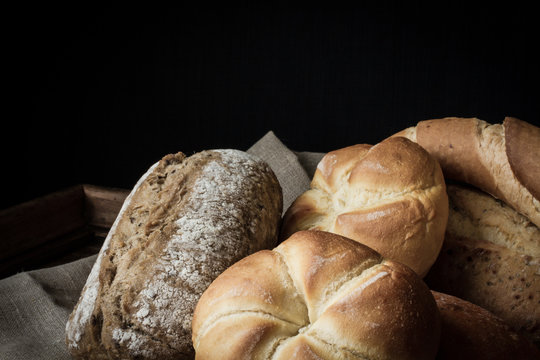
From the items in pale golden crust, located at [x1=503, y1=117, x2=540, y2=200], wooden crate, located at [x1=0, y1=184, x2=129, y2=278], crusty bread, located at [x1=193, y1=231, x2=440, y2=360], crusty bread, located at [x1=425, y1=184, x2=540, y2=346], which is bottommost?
wooden crate, located at [x1=0, y1=184, x2=129, y2=278]

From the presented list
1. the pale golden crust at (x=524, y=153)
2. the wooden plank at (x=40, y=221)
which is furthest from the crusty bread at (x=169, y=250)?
the wooden plank at (x=40, y=221)

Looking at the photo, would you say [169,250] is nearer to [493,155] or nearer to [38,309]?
[38,309]

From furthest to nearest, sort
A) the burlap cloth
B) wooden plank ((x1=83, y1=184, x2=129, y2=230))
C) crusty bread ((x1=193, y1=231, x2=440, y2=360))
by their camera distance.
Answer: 1. wooden plank ((x1=83, y1=184, x2=129, y2=230))
2. the burlap cloth
3. crusty bread ((x1=193, y1=231, x2=440, y2=360))

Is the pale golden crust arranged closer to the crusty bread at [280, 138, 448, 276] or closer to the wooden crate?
the crusty bread at [280, 138, 448, 276]

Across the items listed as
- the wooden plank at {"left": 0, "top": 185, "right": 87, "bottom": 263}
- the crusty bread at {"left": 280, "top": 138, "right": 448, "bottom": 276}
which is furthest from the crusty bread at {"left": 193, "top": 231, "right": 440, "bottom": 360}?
the wooden plank at {"left": 0, "top": 185, "right": 87, "bottom": 263}

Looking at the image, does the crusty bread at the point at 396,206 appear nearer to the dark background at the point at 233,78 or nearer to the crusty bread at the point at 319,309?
the crusty bread at the point at 319,309
